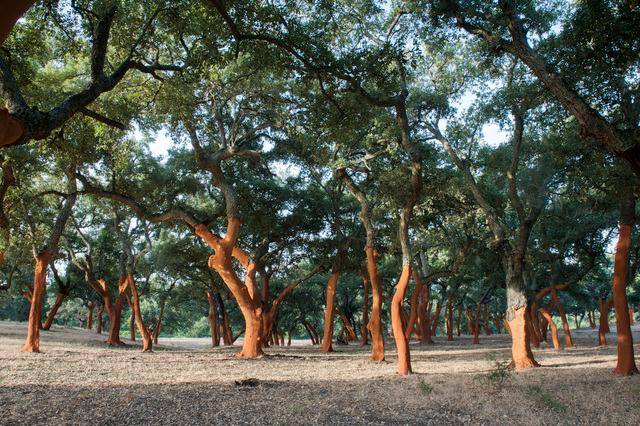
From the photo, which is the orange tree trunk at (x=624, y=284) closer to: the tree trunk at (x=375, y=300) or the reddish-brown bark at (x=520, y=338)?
the reddish-brown bark at (x=520, y=338)

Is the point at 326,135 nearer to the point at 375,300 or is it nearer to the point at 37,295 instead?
the point at 375,300

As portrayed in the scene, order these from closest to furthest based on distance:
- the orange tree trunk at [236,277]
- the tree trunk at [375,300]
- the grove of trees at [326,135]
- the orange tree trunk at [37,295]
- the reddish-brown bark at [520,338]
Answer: the grove of trees at [326,135] < the reddish-brown bark at [520,338] < the tree trunk at [375,300] < the orange tree trunk at [236,277] < the orange tree trunk at [37,295]

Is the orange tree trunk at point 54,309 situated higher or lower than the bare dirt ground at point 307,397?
higher

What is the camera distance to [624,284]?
9883 millimetres

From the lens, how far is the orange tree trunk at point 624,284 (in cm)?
987

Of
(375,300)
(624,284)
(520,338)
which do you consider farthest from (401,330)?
(624,284)

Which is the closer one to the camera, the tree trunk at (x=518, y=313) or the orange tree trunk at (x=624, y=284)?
the orange tree trunk at (x=624, y=284)

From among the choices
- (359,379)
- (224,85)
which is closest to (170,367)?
(359,379)

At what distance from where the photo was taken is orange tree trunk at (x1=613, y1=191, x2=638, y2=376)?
9867 millimetres

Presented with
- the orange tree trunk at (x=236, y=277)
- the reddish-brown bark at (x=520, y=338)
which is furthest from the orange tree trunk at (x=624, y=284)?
the orange tree trunk at (x=236, y=277)

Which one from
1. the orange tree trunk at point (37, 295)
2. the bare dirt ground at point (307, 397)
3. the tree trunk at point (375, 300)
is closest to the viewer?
the bare dirt ground at point (307, 397)

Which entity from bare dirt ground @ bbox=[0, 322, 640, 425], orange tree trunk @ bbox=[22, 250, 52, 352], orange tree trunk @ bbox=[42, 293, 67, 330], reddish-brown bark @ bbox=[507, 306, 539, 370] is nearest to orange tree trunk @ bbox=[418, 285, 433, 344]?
reddish-brown bark @ bbox=[507, 306, 539, 370]

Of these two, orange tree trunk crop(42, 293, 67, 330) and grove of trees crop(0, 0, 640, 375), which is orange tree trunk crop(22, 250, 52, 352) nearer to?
grove of trees crop(0, 0, 640, 375)

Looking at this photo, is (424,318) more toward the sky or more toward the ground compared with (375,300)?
more toward the ground
